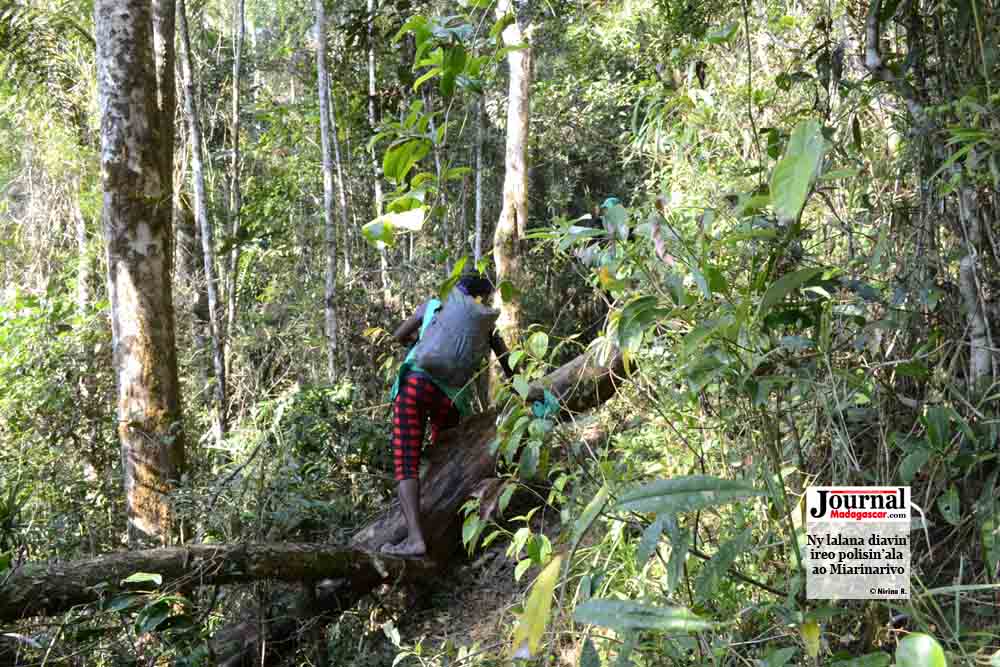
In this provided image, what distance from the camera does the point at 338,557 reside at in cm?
381

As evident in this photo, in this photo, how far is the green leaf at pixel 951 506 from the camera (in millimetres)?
1690

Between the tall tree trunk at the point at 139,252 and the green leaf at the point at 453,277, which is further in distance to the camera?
the tall tree trunk at the point at 139,252

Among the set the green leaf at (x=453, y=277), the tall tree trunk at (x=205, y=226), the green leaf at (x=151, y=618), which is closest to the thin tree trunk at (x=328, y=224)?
the tall tree trunk at (x=205, y=226)

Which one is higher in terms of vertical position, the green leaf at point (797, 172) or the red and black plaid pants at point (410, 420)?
the green leaf at point (797, 172)

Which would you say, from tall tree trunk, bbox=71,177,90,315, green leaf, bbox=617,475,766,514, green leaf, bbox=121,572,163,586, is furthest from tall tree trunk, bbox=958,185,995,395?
tall tree trunk, bbox=71,177,90,315

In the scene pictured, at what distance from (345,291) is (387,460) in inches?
129

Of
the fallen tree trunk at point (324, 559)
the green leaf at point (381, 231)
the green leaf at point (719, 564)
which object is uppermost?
the green leaf at point (381, 231)

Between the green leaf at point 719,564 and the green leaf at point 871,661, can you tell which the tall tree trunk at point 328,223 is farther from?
the green leaf at point 871,661

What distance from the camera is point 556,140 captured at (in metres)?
11.9

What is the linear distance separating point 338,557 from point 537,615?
284 cm

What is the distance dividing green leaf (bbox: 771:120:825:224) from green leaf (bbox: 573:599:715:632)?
669mm

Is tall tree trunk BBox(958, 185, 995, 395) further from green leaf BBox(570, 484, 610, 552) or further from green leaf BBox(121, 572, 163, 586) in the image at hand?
green leaf BBox(121, 572, 163, 586)

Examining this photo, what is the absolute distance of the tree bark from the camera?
2.86 meters

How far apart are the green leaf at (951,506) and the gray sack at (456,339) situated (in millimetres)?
2727
